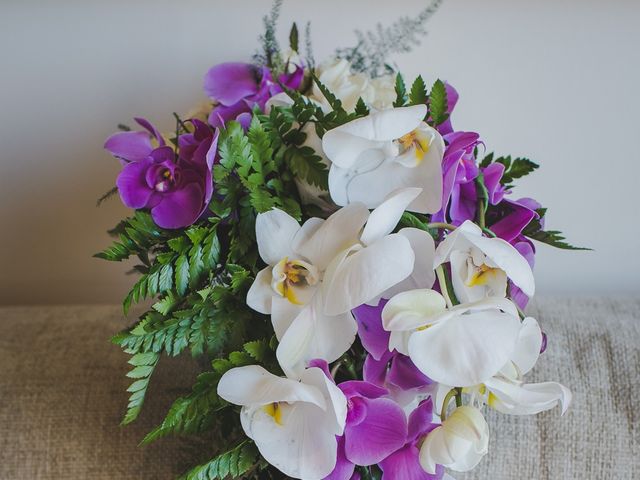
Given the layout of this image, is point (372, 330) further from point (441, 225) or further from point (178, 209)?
point (178, 209)

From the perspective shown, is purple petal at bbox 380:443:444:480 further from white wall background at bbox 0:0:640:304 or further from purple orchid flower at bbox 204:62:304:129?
white wall background at bbox 0:0:640:304

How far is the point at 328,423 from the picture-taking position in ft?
1.80

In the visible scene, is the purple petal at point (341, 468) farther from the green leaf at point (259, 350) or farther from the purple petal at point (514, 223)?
the purple petal at point (514, 223)

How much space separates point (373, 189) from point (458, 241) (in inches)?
3.9

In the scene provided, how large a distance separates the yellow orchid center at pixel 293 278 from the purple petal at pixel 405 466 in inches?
6.2

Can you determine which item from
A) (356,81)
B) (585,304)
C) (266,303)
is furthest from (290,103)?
(585,304)

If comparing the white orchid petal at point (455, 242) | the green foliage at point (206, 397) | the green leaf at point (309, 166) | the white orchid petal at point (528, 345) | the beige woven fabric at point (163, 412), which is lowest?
the beige woven fabric at point (163, 412)

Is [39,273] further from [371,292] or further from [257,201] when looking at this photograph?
[371,292]

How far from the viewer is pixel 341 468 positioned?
569mm

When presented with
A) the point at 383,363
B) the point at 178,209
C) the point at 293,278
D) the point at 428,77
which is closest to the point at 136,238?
the point at 178,209

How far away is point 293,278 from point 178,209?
132mm

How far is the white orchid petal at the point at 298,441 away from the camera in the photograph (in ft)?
1.81

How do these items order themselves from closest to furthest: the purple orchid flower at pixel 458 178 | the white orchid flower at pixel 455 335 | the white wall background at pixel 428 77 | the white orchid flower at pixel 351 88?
the white orchid flower at pixel 455 335
the purple orchid flower at pixel 458 178
the white orchid flower at pixel 351 88
the white wall background at pixel 428 77

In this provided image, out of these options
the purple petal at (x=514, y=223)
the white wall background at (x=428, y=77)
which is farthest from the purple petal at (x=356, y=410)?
the white wall background at (x=428, y=77)
